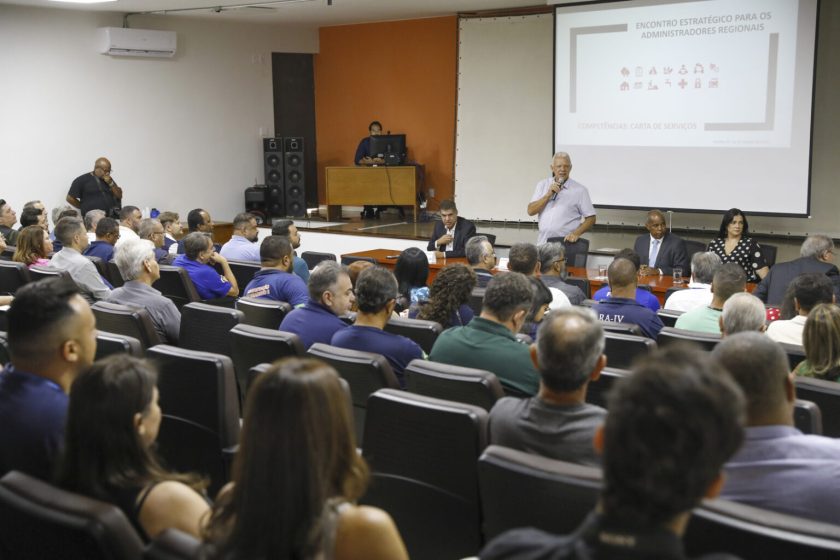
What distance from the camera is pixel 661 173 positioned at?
9.58 metres

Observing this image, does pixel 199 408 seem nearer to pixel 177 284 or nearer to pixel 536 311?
pixel 536 311

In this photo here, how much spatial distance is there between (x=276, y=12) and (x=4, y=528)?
36.5 ft

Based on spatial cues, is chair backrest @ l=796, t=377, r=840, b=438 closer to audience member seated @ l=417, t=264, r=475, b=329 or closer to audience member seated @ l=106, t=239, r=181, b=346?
audience member seated @ l=417, t=264, r=475, b=329

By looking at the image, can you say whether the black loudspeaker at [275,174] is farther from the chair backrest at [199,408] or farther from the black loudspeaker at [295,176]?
the chair backrest at [199,408]

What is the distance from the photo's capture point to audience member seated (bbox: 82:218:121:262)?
714 cm

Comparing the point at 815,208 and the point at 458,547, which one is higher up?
the point at 815,208

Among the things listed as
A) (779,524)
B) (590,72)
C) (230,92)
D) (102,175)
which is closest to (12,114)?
(102,175)

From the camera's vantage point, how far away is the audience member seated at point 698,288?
18.0 ft

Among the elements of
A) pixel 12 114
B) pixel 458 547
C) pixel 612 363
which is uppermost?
pixel 12 114

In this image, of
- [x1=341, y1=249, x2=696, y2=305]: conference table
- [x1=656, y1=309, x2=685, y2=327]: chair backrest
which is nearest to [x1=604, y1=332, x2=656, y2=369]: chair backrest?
[x1=656, y1=309, x2=685, y2=327]: chair backrest

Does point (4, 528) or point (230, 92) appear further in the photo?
point (230, 92)

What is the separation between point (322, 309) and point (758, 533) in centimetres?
286

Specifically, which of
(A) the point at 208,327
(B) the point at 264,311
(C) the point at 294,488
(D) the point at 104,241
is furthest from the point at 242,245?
(C) the point at 294,488

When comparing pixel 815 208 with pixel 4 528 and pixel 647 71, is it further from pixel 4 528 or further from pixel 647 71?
pixel 4 528
